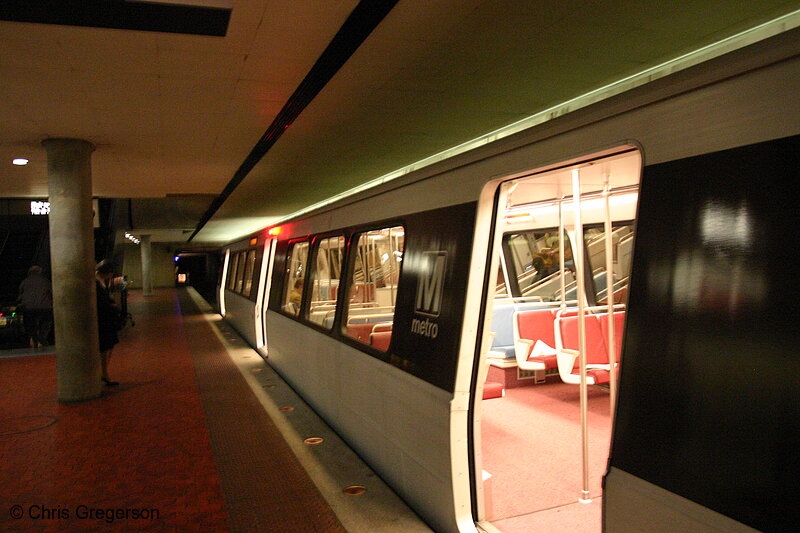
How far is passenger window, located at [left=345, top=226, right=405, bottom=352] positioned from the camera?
16.6 ft

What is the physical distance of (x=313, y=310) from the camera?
668cm

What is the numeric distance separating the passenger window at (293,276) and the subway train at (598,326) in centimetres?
40

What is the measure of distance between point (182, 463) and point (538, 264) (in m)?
5.97

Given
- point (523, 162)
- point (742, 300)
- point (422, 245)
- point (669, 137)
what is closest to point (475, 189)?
point (523, 162)

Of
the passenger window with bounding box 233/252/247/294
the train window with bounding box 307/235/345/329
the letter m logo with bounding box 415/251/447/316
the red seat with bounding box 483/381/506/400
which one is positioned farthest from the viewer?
the passenger window with bounding box 233/252/247/294

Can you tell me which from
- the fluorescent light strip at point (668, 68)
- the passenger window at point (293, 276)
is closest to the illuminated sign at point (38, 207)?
the passenger window at point (293, 276)

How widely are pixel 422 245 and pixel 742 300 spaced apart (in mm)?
2295

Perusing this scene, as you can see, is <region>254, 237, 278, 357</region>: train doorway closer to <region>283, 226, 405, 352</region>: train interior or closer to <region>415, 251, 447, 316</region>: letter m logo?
<region>283, 226, 405, 352</region>: train interior

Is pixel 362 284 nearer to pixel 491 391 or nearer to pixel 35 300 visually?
pixel 491 391

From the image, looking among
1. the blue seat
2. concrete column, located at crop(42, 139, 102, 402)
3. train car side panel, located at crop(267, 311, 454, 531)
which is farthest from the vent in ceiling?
the blue seat

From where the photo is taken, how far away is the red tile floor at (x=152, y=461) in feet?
12.7

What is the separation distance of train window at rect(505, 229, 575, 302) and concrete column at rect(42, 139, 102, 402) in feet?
18.6

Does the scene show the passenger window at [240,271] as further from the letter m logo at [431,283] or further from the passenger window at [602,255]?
the letter m logo at [431,283]

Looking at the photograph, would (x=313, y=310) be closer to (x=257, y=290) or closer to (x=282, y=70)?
(x=282, y=70)
